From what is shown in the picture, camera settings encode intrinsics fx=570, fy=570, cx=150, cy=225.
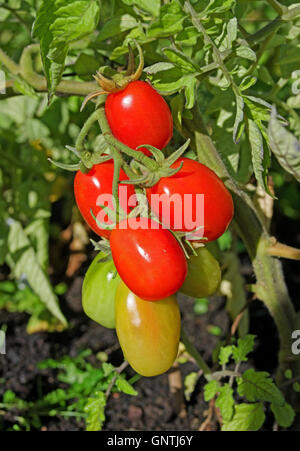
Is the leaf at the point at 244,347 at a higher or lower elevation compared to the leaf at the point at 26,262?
higher

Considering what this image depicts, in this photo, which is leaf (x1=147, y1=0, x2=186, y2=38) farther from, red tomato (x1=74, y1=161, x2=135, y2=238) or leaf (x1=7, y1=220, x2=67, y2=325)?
leaf (x1=7, y1=220, x2=67, y2=325)

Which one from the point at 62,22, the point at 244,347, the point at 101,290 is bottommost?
the point at 244,347

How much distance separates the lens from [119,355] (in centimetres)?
148

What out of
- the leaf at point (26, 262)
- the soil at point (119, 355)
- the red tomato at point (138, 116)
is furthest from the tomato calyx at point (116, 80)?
the soil at point (119, 355)

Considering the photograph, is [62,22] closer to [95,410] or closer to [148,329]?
[148,329]

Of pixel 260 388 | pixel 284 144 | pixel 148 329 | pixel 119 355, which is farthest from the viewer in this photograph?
pixel 119 355

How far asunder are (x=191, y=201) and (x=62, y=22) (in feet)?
0.85

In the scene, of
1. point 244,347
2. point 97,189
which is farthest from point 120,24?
point 244,347

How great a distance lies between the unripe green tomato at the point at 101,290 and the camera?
818mm

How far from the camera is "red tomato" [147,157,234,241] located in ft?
2.26

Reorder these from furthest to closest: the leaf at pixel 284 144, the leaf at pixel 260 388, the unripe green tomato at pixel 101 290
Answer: the leaf at pixel 260 388
the unripe green tomato at pixel 101 290
the leaf at pixel 284 144

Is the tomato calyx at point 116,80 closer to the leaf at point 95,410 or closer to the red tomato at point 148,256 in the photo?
the red tomato at point 148,256

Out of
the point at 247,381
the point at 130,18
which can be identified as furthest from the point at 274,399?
the point at 130,18

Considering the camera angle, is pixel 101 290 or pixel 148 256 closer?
pixel 148 256
